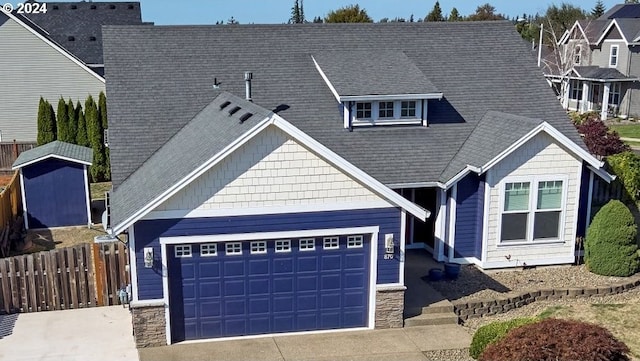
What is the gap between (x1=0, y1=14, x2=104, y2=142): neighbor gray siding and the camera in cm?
3144

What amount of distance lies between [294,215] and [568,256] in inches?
367

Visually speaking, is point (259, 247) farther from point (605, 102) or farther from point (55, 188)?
point (605, 102)

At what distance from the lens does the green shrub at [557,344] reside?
10.6 meters

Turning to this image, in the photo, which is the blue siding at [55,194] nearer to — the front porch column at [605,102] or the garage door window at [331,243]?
the garage door window at [331,243]

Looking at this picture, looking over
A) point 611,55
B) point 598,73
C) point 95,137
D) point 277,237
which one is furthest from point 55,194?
point 611,55

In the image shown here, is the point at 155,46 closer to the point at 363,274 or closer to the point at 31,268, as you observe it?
the point at 31,268

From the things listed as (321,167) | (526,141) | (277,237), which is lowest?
(277,237)

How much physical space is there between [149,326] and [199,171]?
3457mm

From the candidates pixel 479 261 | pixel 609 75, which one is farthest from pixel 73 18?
pixel 609 75

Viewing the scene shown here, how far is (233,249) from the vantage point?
13562 millimetres

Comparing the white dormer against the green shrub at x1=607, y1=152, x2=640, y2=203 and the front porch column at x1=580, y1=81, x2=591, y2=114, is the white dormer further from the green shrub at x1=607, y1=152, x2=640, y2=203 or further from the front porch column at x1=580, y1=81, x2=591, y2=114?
the front porch column at x1=580, y1=81, x2=591, y2=114

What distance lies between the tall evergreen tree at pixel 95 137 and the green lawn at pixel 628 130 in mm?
30718

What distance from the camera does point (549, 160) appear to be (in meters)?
17.7

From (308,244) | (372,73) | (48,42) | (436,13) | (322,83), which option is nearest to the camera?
(308,244)
